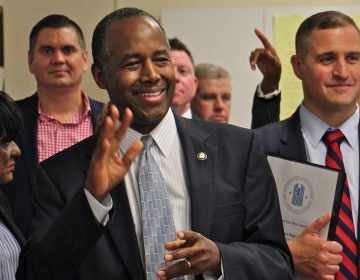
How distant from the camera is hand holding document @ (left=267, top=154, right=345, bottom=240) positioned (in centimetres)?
208

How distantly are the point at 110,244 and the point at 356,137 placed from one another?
1058 millimetres

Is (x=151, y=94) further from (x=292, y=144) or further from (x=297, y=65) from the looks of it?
(x=297, y=65)

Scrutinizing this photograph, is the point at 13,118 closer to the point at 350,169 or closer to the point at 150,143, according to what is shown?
the point at 150,143

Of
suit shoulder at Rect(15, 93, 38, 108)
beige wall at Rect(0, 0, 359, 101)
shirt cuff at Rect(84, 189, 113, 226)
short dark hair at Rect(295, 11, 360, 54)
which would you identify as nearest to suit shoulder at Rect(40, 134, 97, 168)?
shirt cuff at Rect(84, 189, 113, 226)

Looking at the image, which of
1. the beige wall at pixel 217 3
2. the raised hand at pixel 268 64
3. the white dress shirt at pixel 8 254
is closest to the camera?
the white dress shirt at pixel 8 254

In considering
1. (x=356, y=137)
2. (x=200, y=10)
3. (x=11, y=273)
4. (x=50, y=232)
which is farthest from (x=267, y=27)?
(x=50, y=232)

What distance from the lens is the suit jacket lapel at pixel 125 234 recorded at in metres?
1.61

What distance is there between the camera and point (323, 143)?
7.66 ft

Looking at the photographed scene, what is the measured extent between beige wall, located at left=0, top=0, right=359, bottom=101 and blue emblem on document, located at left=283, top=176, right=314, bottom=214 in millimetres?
2781

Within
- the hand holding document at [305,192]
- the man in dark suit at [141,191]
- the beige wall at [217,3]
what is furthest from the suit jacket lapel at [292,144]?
the beige wall at [217,3]

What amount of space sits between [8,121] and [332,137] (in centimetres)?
111

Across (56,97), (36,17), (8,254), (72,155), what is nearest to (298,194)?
(72,155)

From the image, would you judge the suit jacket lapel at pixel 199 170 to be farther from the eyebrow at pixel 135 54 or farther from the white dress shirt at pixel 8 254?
the white dress shirt at pixel 8 254

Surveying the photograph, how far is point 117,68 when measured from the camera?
1.74m
